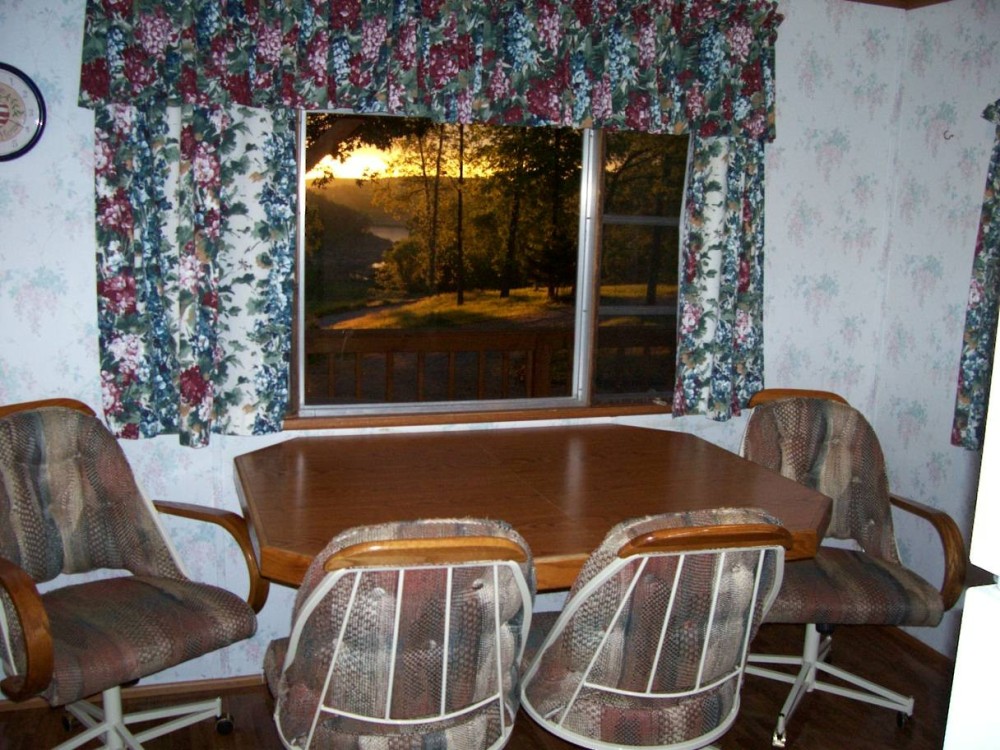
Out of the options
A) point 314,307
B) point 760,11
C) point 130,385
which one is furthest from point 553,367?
point 130,385

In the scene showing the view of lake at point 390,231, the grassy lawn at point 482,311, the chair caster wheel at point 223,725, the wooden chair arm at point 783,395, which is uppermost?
the view of lake at point 390,231

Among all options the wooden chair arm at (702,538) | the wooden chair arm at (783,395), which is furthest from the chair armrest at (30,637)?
the wooden chair arm at (783,395)

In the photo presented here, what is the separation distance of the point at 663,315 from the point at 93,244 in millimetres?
2001

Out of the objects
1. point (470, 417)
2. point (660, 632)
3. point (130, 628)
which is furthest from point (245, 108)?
point (660, 632)

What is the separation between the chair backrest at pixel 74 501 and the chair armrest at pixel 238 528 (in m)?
0.09

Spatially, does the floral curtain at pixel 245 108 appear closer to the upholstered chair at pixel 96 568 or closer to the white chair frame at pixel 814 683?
the upholstered chair at pixel 96 568

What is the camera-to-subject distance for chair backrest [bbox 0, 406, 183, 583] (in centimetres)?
239

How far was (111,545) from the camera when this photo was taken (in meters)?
2.51

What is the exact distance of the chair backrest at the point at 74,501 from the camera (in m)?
2.39

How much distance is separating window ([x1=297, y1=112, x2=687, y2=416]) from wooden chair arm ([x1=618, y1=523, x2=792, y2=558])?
1507 millimetres

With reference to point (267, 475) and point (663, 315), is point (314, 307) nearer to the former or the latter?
point (267, 475)

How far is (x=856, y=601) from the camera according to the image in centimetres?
258

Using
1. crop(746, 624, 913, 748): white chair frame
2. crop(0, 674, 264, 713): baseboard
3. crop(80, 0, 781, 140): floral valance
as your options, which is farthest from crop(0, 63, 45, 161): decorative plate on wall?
crop(746, 624, 913, 748): white chair frame

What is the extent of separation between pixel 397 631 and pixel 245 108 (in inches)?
67.4
